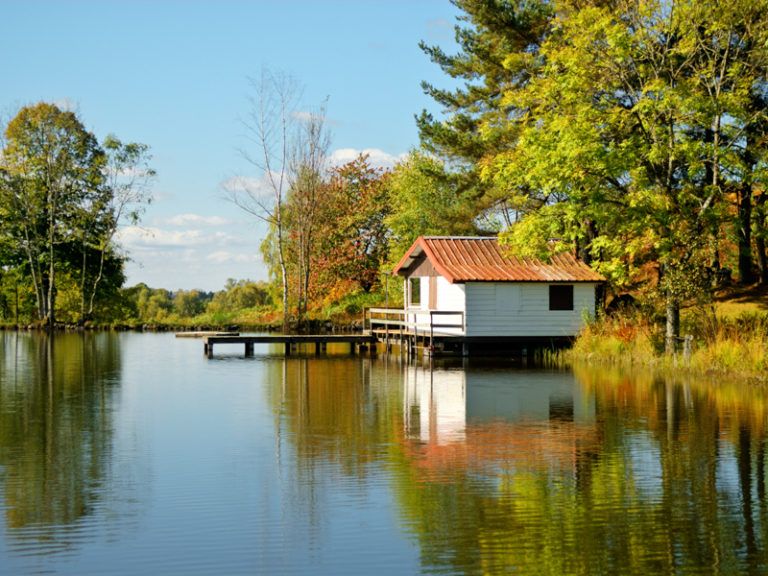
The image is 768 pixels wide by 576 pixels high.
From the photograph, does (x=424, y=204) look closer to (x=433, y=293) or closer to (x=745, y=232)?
(x=433, y=293)

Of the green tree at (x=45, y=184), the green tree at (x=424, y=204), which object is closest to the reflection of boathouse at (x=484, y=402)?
the green tree at (x=424, y=204)

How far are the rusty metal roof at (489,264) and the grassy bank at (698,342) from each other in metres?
2.56

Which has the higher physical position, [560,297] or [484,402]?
[560,297]

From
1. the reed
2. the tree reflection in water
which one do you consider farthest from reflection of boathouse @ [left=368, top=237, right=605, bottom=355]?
the tree reflection in water

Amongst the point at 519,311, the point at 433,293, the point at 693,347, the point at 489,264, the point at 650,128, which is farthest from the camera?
the point at 433,293

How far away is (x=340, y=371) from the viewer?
29.4 m

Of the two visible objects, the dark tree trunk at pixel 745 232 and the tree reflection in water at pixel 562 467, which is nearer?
the tree reflection in water at pixel 562 467

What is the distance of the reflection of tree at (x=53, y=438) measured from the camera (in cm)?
1045

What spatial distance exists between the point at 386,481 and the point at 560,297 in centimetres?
2464

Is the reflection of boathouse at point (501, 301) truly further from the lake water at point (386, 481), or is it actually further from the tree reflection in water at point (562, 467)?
the lake water at point (386, 481)

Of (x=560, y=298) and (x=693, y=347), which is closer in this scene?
(x=693, y=347)

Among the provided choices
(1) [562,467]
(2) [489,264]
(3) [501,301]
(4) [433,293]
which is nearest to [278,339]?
(4) [433,293]

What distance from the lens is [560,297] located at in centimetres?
3509

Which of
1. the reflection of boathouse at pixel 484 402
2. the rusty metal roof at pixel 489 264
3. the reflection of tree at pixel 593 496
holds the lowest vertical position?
the reflection of tree at pixel 593 496
